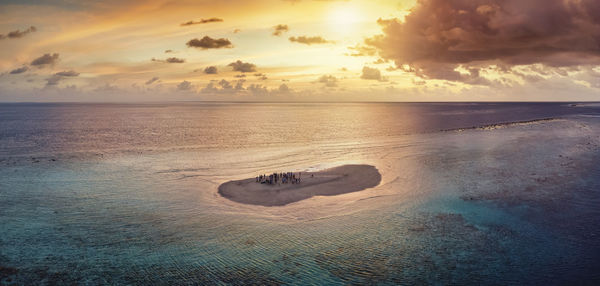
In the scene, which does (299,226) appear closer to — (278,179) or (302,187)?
(302,187)

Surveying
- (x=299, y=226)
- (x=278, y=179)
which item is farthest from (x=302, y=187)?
(x=299, y=226)

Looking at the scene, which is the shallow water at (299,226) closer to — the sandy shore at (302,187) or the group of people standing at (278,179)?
the sandy shore at (302,187)

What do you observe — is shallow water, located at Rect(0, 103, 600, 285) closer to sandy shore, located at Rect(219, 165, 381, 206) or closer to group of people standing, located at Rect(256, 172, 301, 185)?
sandy shore, located at Rect(219, 165, 381, 206)

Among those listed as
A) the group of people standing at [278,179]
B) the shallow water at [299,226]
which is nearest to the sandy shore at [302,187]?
the group of people standing at [278,179]

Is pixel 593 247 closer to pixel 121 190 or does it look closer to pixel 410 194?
pixel 410 194

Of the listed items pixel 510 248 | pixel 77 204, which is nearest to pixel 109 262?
pixel 77 204

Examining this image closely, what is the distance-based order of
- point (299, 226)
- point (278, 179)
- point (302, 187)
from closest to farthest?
1. point (299, 226)
2. point (302, 187)
3. point (278, 179)

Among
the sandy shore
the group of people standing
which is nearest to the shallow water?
the sandy shore

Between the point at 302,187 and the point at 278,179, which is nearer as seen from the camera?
the point at 302,187
